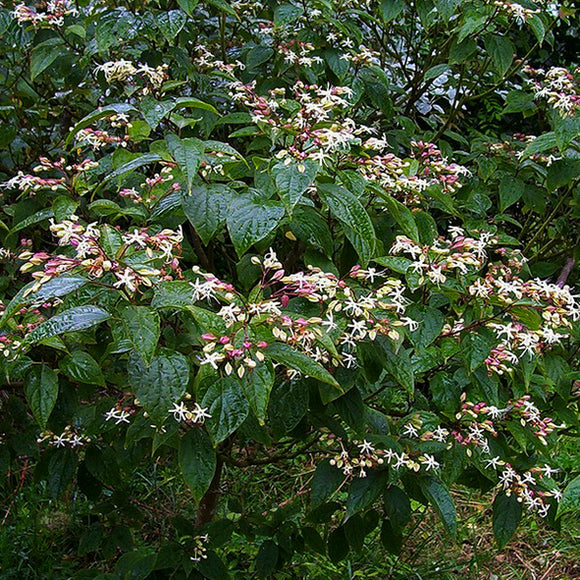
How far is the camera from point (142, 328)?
106cm

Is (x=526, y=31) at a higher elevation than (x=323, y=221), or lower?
higher

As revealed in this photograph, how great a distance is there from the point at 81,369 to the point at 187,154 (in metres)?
0.43

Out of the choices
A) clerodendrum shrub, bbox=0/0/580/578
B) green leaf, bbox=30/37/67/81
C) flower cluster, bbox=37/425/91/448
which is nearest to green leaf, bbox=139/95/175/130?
clerodendrum shrub, bbox=0/0/580/578

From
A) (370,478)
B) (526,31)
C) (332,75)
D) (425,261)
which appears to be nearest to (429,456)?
(370,478)

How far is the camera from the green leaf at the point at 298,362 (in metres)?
1.05

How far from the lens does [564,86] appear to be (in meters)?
1.97

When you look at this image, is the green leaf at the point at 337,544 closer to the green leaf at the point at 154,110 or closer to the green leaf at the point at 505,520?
the green leaf at the point at 505,520

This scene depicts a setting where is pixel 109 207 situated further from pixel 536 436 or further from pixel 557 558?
pixel 557 558

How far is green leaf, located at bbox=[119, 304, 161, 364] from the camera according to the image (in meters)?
1.03

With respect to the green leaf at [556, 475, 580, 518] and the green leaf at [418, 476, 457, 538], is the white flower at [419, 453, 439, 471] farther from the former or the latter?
the green leaf at [556, 475, 580, 518]

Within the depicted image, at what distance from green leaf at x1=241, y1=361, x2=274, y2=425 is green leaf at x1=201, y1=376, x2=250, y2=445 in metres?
0.06

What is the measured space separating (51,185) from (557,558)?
220 cm

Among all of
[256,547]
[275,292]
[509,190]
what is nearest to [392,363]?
[275,292]

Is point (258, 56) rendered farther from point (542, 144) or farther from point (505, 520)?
point (505, 520)
